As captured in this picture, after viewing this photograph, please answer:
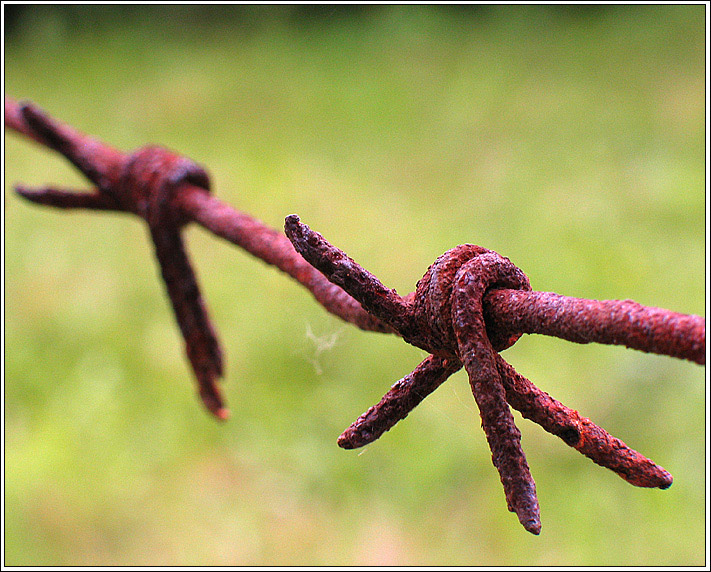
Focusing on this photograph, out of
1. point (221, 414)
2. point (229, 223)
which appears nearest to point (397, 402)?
point (229, 223)

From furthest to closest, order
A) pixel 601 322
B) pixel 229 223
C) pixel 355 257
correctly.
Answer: pixel 355 257, pixel 229 223, pixel 601 322

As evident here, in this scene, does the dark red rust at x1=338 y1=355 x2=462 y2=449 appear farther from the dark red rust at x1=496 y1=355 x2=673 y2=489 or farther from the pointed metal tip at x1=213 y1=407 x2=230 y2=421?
the pointed metal tip at x1=213 y1=407 x2=230 y2=421

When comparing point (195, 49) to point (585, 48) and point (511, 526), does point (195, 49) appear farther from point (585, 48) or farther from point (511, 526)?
point (511, 526)

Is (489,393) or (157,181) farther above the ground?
(157,181)

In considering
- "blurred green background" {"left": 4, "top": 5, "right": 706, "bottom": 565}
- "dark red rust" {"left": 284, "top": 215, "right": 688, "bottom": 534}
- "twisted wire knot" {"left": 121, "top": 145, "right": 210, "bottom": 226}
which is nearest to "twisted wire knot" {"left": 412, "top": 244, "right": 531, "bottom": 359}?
"dark red rust" {"left": 284, "top": 215, "right": 688, "bottom": 534}

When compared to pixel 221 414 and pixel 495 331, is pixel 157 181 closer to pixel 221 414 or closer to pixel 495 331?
pixel 221 414

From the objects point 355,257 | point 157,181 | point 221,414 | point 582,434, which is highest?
point 355,257

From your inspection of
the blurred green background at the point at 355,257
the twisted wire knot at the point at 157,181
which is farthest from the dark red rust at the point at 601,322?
the blurred green background at the point at 355,257
